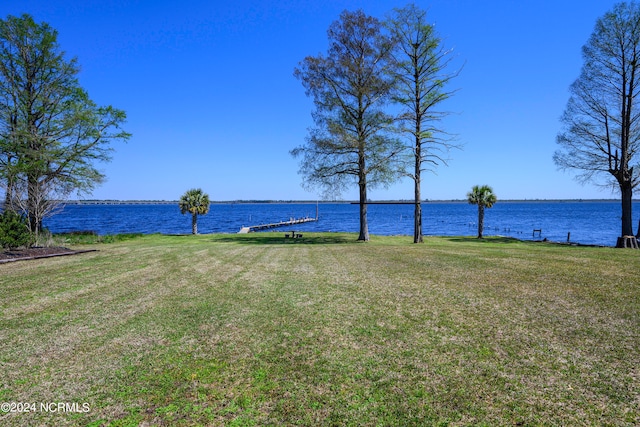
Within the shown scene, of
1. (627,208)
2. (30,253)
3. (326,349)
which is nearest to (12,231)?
(30,253)

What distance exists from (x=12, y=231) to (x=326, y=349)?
16385 millimetres

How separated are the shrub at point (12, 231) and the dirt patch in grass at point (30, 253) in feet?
1.29

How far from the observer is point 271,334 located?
19.7 ft

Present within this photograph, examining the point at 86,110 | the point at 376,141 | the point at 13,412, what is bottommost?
the point at 13,412

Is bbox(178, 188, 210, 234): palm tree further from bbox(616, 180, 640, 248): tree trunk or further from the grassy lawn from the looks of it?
bbox(616, 180, 640, 248): tree trunk

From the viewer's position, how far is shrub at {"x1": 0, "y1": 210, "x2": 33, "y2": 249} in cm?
1441

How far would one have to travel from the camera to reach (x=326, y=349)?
536cm

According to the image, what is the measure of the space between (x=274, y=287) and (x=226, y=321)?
8.79 feet

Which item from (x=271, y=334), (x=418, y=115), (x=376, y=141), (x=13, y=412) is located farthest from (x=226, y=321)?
(x=418, y=115)

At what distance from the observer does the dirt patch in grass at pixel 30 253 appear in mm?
13539

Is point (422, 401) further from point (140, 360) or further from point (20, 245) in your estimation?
point (20, 245)

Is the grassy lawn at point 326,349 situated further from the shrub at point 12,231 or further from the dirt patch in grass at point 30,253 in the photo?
the shrub at point 12,231

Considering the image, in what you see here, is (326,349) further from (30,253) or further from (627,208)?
(627,208)

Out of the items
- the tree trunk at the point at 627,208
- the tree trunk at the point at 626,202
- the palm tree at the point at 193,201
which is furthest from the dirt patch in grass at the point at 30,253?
the tree trunk at the point at 626,202
